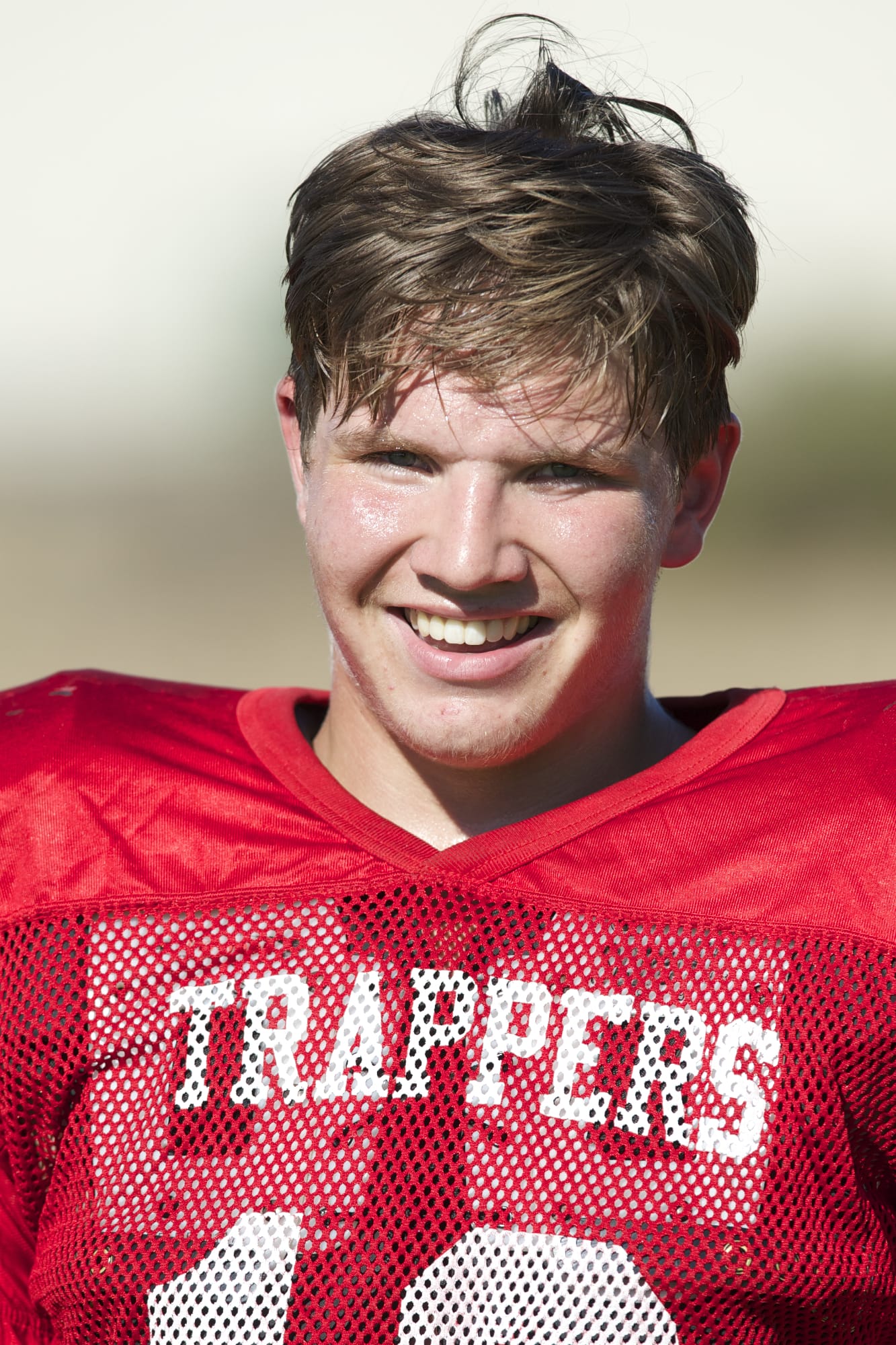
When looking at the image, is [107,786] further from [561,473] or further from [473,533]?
[561,473]

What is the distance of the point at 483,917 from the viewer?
6.56ft

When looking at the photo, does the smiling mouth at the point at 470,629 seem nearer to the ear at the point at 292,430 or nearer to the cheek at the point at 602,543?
the cheek at the point at 602,543

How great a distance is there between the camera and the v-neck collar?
206 cm

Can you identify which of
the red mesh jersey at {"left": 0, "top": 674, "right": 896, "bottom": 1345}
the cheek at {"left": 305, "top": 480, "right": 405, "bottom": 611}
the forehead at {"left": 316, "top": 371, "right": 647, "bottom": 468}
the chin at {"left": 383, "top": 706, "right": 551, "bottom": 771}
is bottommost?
the red mesh jersey at {"left": 0, "top": 674, "right": 896, "bottom": 1345}

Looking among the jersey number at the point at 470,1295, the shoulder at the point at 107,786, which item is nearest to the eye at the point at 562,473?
the shoulder at the point at 107,786

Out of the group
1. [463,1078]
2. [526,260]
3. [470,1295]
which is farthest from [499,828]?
[526,260]

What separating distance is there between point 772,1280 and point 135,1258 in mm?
720

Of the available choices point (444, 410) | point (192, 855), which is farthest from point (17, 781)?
point (444, 410)

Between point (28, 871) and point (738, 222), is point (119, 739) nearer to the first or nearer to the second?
point (28, 871)

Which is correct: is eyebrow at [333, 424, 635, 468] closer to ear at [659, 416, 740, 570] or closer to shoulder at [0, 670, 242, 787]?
ear at [659, 416, 740, 570]

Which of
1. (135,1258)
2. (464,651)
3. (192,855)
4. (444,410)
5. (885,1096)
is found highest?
(444,410)

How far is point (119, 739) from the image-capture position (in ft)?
7.63

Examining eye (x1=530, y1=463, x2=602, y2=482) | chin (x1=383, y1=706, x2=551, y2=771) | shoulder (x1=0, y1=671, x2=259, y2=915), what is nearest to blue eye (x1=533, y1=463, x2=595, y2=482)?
eye (x1=530, y1=463, x2=602, y2=482)

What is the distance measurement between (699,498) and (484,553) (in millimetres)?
477
